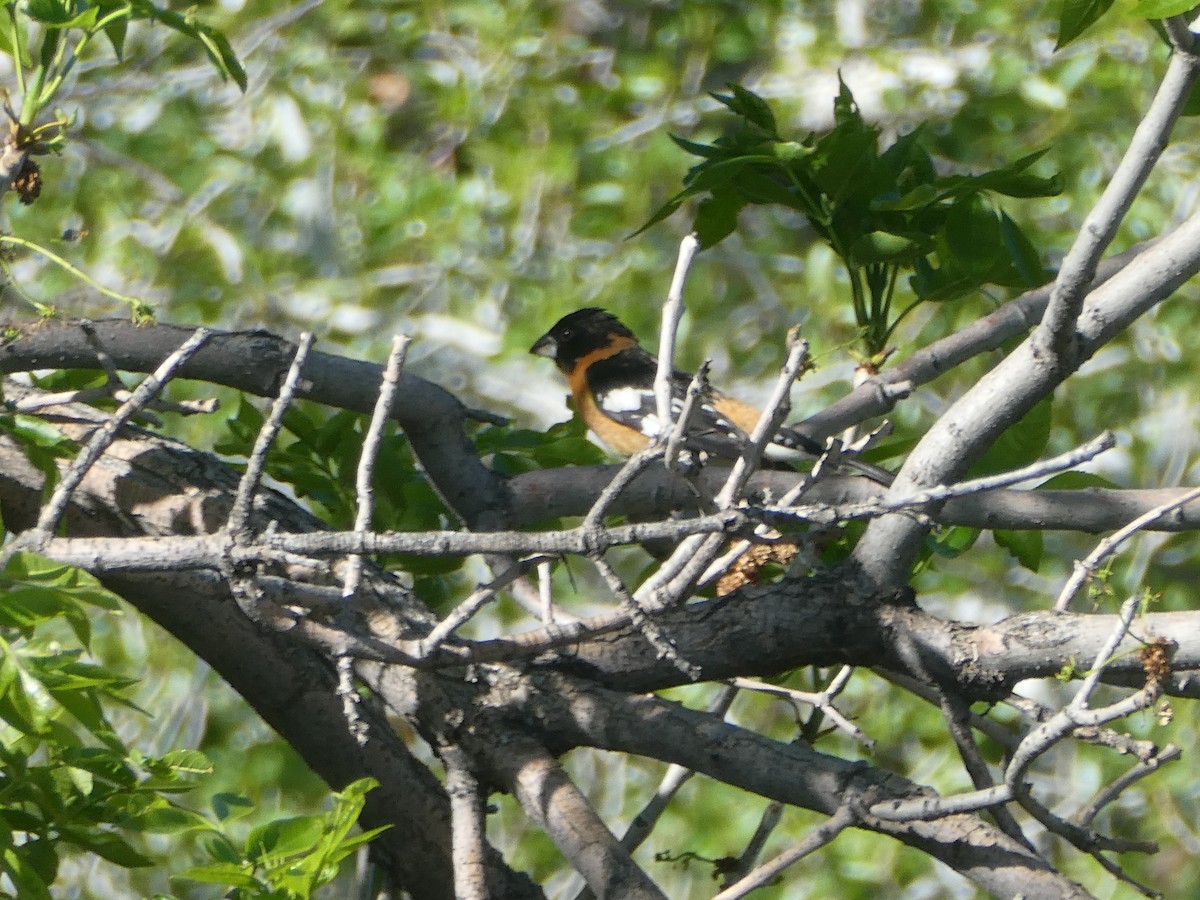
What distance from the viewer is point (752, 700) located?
6281 mm

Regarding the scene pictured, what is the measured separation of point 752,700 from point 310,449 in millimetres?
3663

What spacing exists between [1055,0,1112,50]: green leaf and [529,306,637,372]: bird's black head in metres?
3.54

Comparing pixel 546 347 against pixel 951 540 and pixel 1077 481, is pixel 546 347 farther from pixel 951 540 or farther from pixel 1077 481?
pixel 1077 481

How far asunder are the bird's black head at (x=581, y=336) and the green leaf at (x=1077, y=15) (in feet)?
11.6

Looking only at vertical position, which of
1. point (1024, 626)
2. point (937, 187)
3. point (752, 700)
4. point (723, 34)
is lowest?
point (1024, 626)

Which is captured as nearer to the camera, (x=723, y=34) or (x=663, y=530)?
(x=663, y=530)

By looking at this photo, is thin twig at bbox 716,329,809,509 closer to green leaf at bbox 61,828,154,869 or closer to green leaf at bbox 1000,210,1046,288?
green leaf at bbox 61,828,154,869

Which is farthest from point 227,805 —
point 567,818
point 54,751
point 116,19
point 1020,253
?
point 1020,253

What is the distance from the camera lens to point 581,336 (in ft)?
18.5

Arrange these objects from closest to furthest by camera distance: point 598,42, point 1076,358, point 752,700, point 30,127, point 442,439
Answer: point 1076,358 < point 30,127 < point 442,439 < point 752,700 < point 598,42

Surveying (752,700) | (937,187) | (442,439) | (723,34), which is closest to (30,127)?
(442,439)

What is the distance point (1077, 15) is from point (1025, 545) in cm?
117

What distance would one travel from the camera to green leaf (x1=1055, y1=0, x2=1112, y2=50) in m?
1.96

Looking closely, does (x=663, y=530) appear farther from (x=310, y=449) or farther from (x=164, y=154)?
(x=164, y=154)
